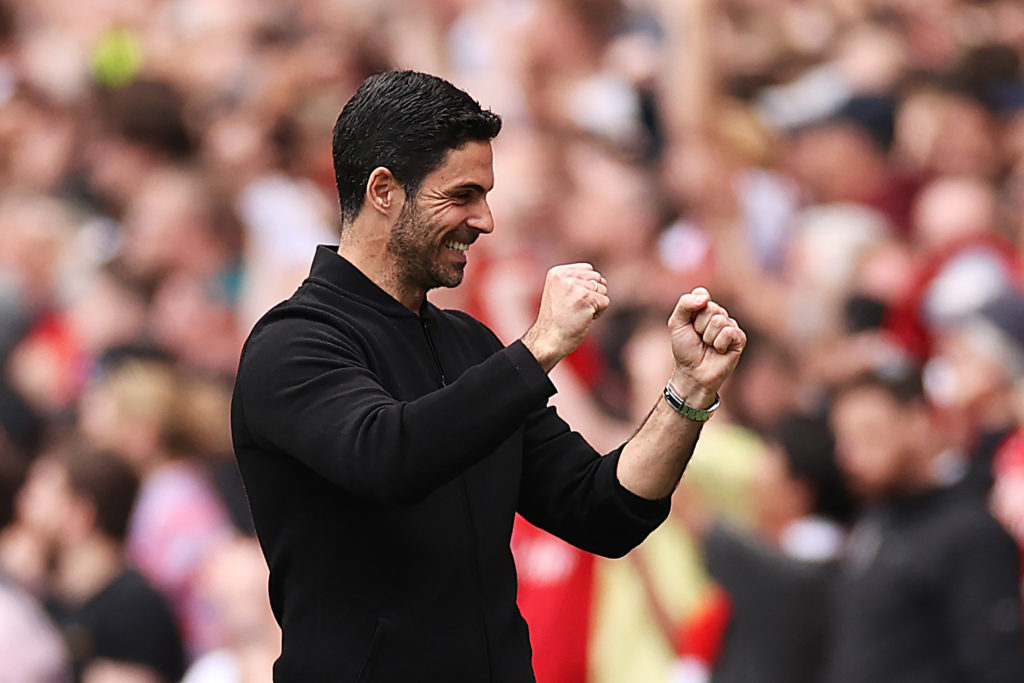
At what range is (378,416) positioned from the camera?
9.76 feet

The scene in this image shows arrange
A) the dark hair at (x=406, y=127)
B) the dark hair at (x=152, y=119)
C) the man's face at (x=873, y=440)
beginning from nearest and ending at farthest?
the dark hair at (x=406, y=127)
the man's face at (x=873, y=440)
the dark hair at (x=152, y=119)

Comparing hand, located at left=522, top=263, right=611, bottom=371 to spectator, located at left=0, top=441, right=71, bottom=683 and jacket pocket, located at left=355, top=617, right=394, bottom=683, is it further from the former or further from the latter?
spectator, located at left=0, top=441, right=71, bottom=683

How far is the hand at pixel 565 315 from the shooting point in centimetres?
307

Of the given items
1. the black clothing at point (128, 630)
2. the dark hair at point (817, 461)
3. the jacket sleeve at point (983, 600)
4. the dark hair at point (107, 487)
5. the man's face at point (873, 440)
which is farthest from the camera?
the dark hair at point (107, 487)

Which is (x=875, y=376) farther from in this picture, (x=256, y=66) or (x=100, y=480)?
(x=256, y=66)

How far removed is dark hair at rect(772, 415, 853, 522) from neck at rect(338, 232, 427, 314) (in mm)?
2912

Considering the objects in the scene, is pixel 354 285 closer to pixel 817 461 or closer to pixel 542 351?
pixel 542 351

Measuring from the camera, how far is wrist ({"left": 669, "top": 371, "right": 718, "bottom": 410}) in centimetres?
332

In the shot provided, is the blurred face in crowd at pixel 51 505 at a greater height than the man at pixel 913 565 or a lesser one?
greater

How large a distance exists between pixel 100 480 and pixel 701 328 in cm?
381

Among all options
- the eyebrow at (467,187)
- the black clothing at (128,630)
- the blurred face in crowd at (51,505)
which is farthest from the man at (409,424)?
the blurred face in crowd at (51,505)

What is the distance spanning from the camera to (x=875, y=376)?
6008 mm

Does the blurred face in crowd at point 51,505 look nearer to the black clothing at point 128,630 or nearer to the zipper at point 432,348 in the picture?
the black clothing at point 128,630

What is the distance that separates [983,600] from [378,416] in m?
2.98
